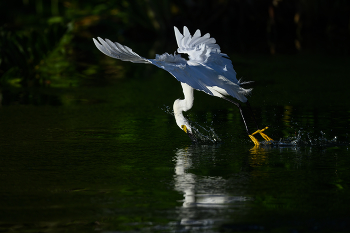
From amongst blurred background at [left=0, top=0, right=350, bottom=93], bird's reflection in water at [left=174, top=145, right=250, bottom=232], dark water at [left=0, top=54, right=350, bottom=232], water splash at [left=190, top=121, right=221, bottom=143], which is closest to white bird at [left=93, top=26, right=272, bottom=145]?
water splash at [left=190, top=121, right=221, bottom=143]

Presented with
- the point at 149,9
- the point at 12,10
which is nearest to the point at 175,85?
the point at 149,9

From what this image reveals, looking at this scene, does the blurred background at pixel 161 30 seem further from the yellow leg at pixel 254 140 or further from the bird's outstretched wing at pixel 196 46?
the yellow leg at pixel 254 140

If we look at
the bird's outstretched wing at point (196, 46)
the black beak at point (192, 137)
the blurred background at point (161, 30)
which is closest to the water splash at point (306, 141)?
the black beak at point (192, 137)

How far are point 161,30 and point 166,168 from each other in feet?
60.6

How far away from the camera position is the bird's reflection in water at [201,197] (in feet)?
12.8

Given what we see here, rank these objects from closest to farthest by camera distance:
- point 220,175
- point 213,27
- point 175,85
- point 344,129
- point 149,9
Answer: point 220,175, point 344,129, point 175,85, point 149,9, point 213,27

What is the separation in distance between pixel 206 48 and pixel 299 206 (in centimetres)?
310

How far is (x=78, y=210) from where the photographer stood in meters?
4.18

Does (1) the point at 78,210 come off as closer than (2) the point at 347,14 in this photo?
Yes

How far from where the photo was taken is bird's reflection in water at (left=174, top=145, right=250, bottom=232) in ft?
12.8

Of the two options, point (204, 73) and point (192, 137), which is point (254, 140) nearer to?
point (192, 137)

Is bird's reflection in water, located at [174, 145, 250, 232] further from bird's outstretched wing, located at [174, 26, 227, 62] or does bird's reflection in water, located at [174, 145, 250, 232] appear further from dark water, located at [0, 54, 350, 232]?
bird's outstretched wing, located at [174, 26, 227, 62]

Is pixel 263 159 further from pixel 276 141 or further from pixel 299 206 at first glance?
pixel 299 206

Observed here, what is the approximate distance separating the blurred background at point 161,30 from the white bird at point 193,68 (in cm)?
494
